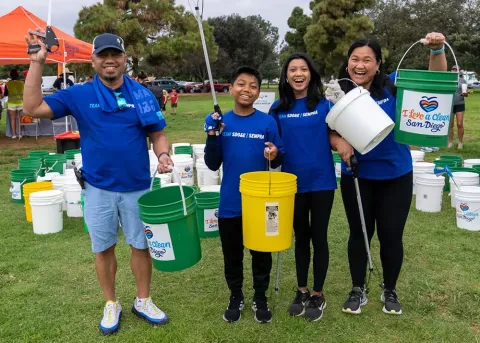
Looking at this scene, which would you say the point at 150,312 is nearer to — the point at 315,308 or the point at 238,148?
the point at 315,308

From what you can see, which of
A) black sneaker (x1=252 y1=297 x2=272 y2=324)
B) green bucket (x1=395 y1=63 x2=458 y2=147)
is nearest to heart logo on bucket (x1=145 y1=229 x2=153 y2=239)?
black sneaker (x1=252 y1=297 x2=272 y2=324)

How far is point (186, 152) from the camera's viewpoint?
7.87m

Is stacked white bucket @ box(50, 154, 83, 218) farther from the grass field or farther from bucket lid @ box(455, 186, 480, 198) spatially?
bucket lid @ box(455, 186, 480, 198)

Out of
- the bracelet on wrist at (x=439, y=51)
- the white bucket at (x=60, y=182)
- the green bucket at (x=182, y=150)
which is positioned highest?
the bracelet on wrist at (x=439, y=51)

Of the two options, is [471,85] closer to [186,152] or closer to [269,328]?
[186,152]

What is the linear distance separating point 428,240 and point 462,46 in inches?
1254

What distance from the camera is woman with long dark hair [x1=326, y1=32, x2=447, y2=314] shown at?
2861 mm

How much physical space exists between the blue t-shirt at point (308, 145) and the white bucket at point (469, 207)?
272 cm

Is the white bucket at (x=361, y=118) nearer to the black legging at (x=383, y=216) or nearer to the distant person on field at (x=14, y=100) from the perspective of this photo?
the black legging at (x=383, y=216)

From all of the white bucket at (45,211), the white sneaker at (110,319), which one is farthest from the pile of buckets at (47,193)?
the white sneaker at (110,319)

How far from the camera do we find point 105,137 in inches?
106

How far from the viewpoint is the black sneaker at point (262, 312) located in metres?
3.12

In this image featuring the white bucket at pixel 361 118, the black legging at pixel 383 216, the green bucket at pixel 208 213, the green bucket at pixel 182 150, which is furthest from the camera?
the green bucket at pixel 182 150

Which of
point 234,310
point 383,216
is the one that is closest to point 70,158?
point 234,310
